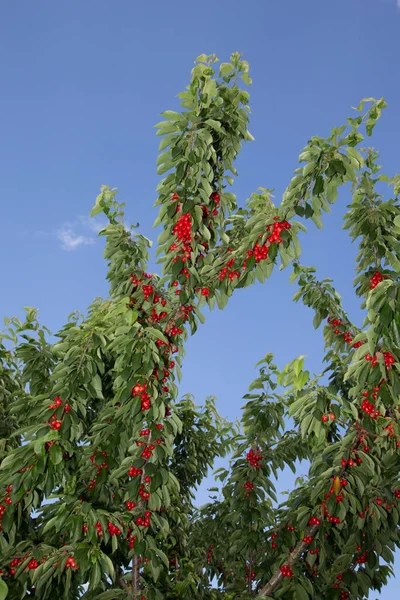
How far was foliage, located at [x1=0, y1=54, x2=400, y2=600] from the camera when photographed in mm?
3795

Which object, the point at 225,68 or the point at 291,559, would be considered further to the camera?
the point at 291,559

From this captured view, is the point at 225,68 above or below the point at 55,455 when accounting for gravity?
above

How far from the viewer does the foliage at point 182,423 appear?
379 cm

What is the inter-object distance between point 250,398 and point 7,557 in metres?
2.62

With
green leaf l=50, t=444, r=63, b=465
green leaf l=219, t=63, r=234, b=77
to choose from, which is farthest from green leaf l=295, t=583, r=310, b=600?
green leaf l=219, t=63, r=234, b=77

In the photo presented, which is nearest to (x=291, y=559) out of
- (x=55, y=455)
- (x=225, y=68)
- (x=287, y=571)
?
(x=287, y=571)

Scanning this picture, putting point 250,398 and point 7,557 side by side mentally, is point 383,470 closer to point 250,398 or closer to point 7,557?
point 250,398

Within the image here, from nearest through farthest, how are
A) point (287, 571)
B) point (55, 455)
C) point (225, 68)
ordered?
point (55, 455) < point (225, 68) < point (287, 571)

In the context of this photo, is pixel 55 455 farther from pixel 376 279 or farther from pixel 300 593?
pixel 376 279

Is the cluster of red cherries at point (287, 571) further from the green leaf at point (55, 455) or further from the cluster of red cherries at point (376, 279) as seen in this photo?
the cluster of red cherries at point (376, 279)

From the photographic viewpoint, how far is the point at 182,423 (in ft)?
14.1

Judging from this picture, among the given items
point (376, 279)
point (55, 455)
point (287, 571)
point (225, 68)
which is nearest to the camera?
point (55, 455)

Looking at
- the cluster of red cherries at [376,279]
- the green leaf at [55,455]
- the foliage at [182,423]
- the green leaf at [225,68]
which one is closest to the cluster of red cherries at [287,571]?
the foliage at [182,423]

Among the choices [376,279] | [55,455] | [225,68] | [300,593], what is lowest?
[300,593]
